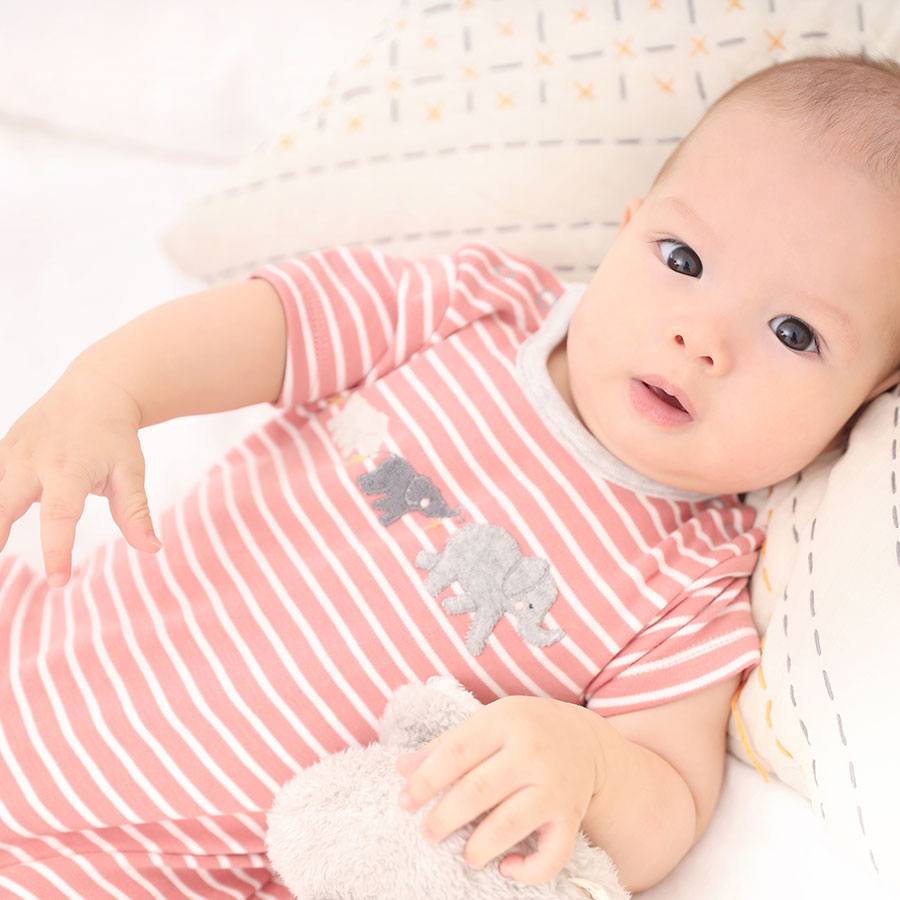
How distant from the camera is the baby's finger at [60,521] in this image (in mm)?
881

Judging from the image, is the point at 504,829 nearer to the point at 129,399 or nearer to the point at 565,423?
the point at 565,423

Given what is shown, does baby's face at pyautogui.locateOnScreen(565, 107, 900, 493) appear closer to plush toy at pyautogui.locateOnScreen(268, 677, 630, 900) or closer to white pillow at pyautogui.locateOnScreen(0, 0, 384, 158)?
plush toy at pyautogui.locateOnScreen(268, 677, 630, 900)

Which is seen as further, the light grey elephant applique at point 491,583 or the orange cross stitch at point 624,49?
the orange cross stitch at point 624,49

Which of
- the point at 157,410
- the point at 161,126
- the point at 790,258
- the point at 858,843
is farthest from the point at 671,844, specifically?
the point at 161,126

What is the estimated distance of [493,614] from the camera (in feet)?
3.38

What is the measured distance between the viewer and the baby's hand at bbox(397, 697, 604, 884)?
2.82ft

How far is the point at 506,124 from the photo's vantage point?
1337 millimetres

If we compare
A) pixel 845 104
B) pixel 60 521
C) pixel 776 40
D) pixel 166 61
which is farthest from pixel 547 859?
pixel 166 61

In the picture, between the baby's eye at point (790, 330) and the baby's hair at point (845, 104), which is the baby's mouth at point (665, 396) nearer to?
the baby's eye at point (790, 330)

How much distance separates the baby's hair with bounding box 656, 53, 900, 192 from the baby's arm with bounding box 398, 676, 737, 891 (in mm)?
590

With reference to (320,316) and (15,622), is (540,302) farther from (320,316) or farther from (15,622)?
(15,622)

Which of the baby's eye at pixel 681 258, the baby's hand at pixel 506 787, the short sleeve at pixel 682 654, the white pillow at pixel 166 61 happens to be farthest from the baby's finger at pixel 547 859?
the white pillow at pixel 166 61

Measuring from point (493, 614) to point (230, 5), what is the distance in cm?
114

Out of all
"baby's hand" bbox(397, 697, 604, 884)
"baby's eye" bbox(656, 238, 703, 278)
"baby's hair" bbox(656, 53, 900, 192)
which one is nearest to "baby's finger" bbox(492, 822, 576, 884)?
"baby's hand" bbox(397, 697, 604, 884)
